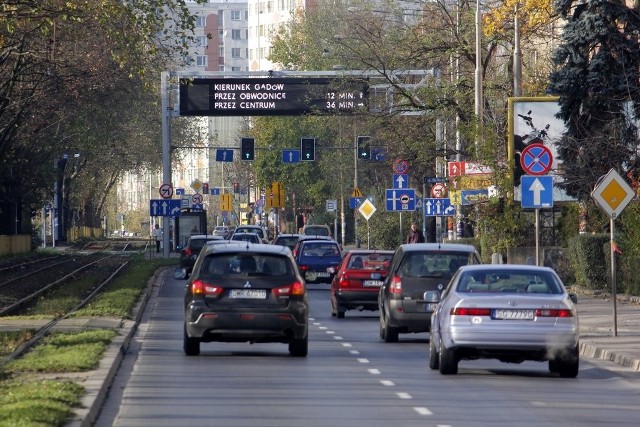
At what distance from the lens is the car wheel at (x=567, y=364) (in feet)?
58.6

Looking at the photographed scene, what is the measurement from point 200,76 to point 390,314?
37457 mm

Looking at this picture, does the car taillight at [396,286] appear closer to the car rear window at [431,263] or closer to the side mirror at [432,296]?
the car rear window at [431,263]

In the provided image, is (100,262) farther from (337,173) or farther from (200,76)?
(337,173)

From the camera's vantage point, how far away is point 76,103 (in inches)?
2168

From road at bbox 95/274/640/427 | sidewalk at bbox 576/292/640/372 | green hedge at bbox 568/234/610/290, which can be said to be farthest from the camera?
green hedge at bbox 568/234/610/290

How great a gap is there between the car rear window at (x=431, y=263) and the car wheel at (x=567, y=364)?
5.46 m

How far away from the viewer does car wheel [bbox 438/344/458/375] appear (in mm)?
18031

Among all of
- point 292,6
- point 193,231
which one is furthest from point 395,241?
point 292,6

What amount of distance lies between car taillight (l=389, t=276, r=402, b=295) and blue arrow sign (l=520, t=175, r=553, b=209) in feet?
16.0

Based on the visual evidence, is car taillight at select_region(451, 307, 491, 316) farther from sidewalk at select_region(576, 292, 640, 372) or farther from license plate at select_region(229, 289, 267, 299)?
license plate at select_region(229, 289, 267, 299)

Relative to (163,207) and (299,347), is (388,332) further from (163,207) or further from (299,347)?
(163,207)

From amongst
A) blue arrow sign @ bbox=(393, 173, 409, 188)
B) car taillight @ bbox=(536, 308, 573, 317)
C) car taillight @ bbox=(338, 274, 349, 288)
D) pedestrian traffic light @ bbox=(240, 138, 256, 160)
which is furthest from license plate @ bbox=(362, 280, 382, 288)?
A: pedestrian traffic light @ bbox=(240, 138, 256, 160)

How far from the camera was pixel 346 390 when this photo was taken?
1633cm

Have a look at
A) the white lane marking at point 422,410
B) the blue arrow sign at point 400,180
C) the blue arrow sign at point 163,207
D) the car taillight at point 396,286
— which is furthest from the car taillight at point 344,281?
the blue arrow sign at point 163,207
